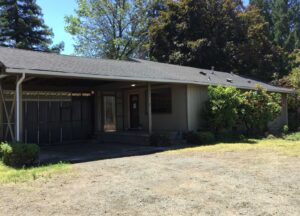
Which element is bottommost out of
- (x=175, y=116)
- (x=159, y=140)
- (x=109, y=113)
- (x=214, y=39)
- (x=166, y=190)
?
(x=166, y=190)

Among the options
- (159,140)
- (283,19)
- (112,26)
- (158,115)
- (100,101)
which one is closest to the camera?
(159,140)

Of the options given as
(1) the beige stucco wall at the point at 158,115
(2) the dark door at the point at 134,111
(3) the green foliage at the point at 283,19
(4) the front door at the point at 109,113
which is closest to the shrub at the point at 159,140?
(1) the beige stucco wall at the point at 158,115

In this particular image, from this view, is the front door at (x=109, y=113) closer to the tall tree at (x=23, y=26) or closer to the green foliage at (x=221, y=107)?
the green foliage at (x=221, y=107)

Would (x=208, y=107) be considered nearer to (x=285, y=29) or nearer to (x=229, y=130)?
(x=229, y=130)

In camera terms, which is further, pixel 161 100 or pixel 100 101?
pixel 100 101

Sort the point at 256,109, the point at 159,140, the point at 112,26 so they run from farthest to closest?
the point at 112,26
the point at 256,109
the point at 159,140

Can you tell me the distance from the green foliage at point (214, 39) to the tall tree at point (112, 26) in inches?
280

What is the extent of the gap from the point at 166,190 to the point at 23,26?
30.4 m

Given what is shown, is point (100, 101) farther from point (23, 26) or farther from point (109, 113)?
point (23, 26)

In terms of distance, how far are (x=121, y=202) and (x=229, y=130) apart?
1271 centimetres

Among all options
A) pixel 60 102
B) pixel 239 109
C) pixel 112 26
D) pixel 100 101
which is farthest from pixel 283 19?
pixel 60 102

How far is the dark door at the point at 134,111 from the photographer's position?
18875 mm

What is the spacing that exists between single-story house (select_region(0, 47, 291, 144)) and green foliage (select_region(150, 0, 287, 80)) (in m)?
10.6

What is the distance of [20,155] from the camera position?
955 centimetres
